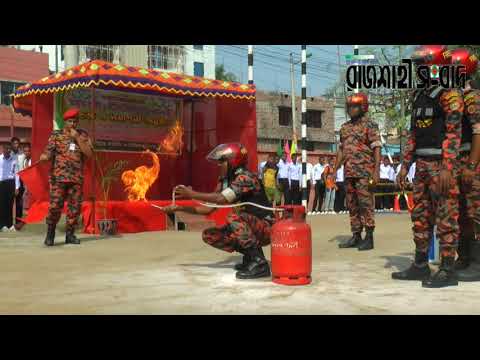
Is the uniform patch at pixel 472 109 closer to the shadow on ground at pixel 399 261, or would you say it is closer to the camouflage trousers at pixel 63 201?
the shadow on ground at pixel 399 261

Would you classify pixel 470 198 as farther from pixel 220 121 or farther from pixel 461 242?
pixel 220 121

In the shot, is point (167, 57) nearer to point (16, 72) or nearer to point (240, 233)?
point (16, 72)

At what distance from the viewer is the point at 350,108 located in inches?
301

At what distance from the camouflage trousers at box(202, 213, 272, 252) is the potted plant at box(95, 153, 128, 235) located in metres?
4.67

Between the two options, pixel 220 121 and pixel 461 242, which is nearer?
pixel 461 242

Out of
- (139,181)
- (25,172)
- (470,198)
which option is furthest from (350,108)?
(25,172)

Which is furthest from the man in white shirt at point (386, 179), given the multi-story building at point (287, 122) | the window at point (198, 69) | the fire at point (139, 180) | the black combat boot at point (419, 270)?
the window at point (198, 69)

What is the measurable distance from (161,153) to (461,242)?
778 cm

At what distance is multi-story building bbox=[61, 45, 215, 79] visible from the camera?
94.0ft

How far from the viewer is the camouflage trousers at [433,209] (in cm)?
475

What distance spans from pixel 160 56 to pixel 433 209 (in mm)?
28782

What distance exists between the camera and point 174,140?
40.5 feet

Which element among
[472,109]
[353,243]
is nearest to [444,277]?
[472,109]

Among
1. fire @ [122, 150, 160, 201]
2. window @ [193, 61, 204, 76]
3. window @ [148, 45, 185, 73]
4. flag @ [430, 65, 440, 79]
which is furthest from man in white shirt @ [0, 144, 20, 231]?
window @ [193, 61, 204, 76]
